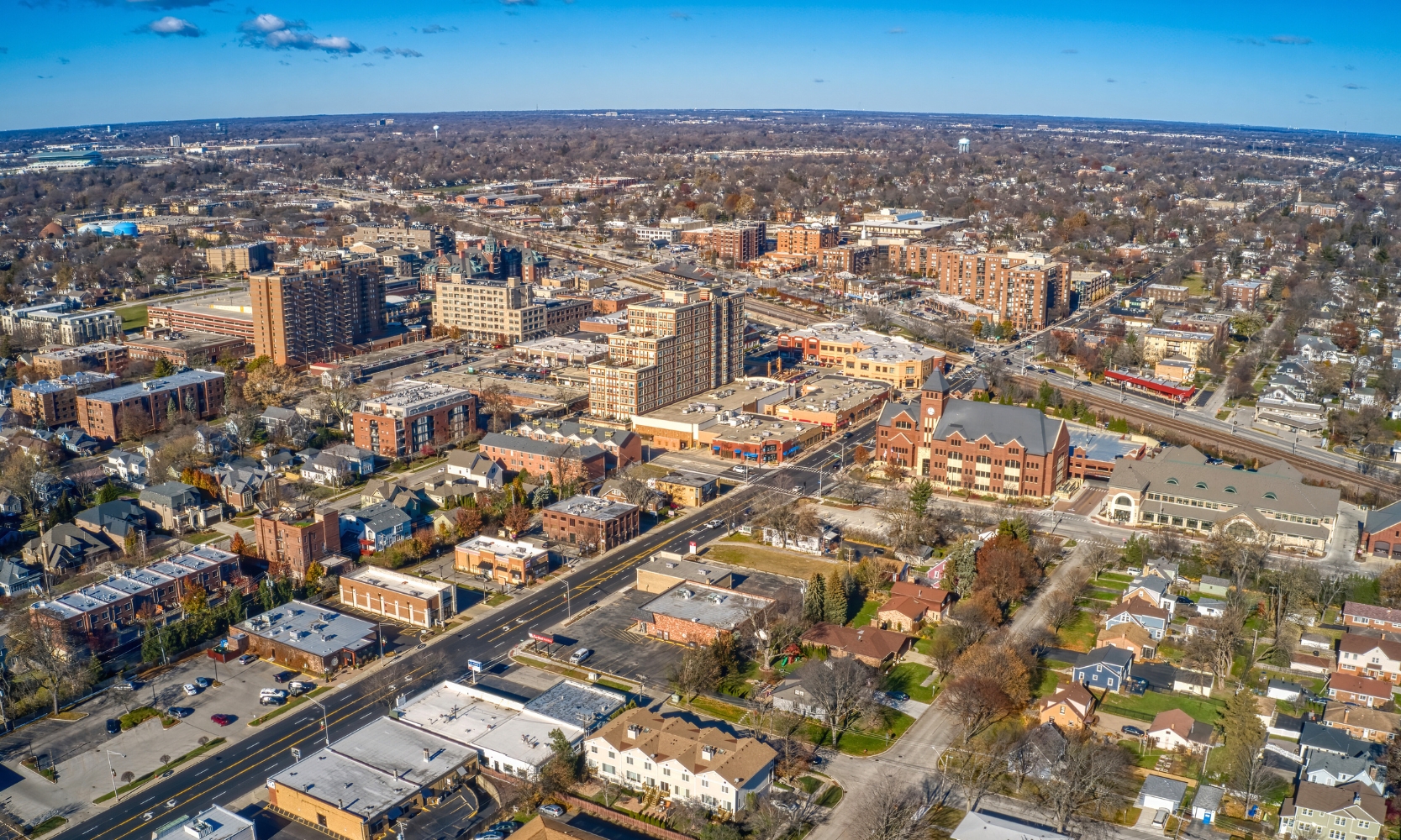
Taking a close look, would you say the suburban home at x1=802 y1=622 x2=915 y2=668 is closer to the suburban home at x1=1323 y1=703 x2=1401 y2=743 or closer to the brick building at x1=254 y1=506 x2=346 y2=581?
the suburban home at x1=1323 y1=703 x2=1401 y2=743

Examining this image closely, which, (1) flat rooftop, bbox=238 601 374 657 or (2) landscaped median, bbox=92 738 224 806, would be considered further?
(1) flat rooftop, bbox=238 601 374 657

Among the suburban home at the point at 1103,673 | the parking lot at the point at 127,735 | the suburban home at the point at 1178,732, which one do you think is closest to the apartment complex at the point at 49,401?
the parking lot at the point at 127,735

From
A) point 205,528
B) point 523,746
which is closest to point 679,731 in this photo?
point 523,746

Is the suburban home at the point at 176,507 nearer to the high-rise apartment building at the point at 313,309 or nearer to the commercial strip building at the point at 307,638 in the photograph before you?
the commercial strip building at the point at 307,638

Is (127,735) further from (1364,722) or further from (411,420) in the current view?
(1364,722)

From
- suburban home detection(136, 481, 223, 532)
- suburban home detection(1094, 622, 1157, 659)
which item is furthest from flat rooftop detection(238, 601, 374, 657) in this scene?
suburban home detection(1094, 622, 1157, 659)
